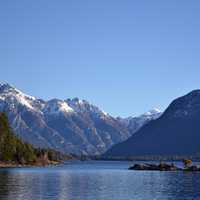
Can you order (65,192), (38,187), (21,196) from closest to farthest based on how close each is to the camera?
(21,196) → (65,192) → (38,187)

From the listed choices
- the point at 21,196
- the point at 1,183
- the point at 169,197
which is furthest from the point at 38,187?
the point at 169,197

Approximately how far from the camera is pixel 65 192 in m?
128

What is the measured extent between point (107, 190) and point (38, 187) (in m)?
16.7

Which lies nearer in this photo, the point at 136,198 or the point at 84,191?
the point at 136,198

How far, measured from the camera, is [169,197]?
11938 cm

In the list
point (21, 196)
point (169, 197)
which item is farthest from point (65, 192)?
point (169, 197)

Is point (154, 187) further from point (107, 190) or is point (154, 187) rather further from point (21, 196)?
point (21, 196)

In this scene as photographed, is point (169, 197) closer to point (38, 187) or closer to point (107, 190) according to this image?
point (107, 190)

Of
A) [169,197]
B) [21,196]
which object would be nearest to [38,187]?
[21,196]

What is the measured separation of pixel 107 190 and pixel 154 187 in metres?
17.5

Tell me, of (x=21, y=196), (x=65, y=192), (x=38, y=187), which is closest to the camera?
(x=21, y=196)

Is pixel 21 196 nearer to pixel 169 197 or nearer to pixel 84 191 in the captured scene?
pixel 84 191

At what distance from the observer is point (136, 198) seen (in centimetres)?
11588

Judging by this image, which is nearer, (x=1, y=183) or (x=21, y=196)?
(x=21, y=196)
